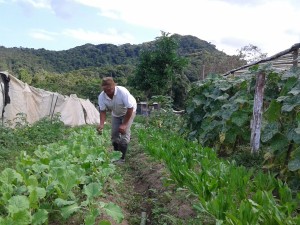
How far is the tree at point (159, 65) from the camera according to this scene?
16.6 metres

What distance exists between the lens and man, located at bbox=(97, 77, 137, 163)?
5.71 meters

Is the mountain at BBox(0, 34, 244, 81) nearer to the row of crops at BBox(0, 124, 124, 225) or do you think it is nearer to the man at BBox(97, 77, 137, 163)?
the man at BBox(97, 77, 137, 163)

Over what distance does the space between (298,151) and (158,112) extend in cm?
1064

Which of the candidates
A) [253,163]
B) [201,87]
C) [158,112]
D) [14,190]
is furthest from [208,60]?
[14,190]

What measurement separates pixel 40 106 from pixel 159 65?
6.07 metres

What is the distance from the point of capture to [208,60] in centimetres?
3822

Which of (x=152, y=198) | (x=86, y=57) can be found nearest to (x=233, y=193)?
(x=152, y=198)

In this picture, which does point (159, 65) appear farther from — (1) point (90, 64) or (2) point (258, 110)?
(1) point (90, 64)

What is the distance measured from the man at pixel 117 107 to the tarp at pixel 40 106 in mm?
3417

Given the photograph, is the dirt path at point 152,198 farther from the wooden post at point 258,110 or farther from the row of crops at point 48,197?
the wooden post at point 258,110

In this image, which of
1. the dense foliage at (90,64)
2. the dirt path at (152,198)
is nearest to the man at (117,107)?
the dirt path at (152,198)

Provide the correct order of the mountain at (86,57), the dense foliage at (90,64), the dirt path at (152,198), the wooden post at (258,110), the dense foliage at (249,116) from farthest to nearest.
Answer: the mountain at (86,57)
the dense foliage at (90,64)
the wooden post at (258,110)
the dense foliage at (249,116)
the dirt path at (152,198)

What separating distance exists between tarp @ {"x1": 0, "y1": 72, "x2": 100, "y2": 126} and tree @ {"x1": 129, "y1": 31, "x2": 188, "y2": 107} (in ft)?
9.72

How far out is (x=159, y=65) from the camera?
17.1 metres
